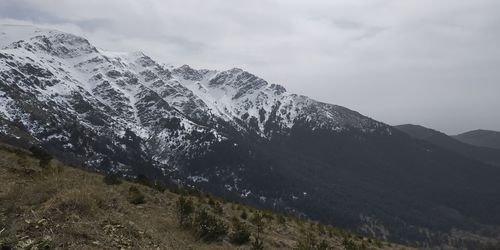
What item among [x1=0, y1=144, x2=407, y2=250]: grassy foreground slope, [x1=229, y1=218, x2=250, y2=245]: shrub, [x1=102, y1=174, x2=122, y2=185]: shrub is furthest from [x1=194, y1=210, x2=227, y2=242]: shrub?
[x1=102, y1=174, x2=122, y2=185]: shrub

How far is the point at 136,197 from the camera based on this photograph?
22.6 m

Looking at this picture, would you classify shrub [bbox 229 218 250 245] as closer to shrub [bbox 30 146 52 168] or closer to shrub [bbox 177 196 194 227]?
shrub [bbox 177 196 194 227]

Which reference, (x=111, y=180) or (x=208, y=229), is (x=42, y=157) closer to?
(x=111, y=180)

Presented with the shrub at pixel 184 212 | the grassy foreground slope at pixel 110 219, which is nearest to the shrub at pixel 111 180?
the grassy foreground slope at pixel 110 219

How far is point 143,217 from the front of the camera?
2003cm

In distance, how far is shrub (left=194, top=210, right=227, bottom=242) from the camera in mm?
19750

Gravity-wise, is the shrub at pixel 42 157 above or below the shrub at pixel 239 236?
above

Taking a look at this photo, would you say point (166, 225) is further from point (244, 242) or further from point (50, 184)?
point (50, 184)

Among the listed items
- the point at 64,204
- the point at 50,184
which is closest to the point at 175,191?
the point at 50,184

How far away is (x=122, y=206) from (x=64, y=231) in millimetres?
5799

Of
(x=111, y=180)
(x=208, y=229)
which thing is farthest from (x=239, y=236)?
(x=111, y=180)

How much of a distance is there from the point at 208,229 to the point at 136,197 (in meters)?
4.63

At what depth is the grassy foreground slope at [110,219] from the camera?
14812mm

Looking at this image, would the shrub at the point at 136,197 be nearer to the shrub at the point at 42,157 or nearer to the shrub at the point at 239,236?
the shrub at the point at 239,236
